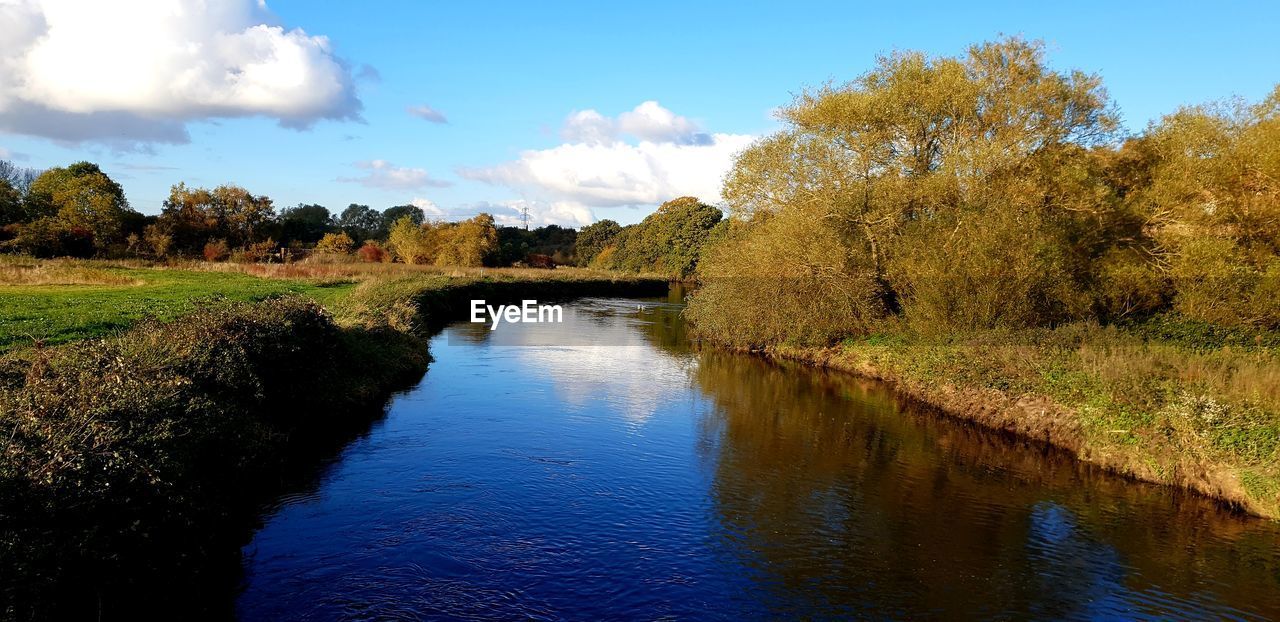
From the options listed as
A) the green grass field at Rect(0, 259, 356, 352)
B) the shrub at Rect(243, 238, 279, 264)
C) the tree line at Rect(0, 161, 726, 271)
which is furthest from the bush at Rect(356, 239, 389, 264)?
the green grass field at Rect(0, 259, 356, 352)

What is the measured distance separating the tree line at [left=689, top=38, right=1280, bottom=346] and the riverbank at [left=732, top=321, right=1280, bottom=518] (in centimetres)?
218

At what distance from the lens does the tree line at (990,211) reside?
21.0 metres

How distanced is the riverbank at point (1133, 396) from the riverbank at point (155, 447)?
15.4 metres

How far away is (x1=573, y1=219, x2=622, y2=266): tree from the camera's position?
4491 inches

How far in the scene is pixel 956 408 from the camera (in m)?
19.7

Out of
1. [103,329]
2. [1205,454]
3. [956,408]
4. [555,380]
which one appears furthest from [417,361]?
[1205,454]

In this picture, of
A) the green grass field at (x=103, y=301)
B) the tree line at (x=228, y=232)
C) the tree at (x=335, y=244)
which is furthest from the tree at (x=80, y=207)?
the tree at (x=335, y=244)

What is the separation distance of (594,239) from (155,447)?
110472 mm

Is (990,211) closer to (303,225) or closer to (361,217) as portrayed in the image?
(303,225)

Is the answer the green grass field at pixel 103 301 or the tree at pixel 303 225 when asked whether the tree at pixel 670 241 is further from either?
the green grass field at pixel 103 301

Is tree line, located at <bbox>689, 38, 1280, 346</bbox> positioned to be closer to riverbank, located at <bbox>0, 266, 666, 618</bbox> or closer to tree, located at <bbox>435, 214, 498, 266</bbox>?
riverbank, located at <bbox>0, 266, 666, 618</bbox>

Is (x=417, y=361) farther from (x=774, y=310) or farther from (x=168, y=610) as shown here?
(x=168, y=610)

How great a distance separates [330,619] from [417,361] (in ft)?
54.4

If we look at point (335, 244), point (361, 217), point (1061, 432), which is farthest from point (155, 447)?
point (361, 217)
